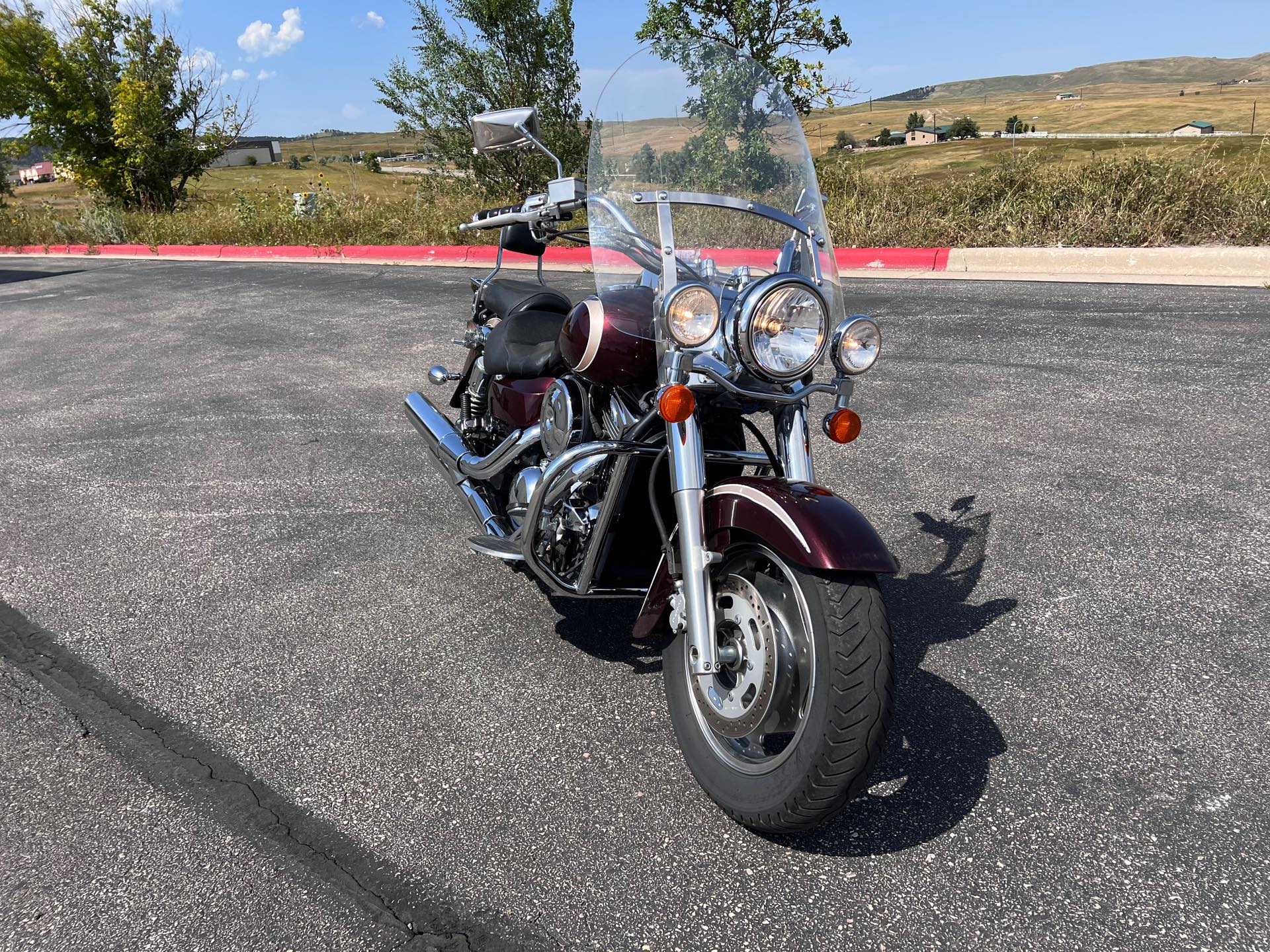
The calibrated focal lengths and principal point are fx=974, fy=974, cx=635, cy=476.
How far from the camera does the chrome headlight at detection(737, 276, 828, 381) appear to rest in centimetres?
246

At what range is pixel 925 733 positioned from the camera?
9.59 ft

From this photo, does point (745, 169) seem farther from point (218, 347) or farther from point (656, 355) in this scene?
point (218, 347)

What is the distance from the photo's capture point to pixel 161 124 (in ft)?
84.4

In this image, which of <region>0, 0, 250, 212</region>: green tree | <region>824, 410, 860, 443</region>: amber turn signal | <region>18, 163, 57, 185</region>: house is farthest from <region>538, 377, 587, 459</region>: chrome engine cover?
<region>18, 163, 57, 185</region>: house

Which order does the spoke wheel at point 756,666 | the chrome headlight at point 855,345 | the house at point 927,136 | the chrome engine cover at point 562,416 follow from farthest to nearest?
1. the house at point 927,136
2. the chrome engine cover at point 562,416
3. the chrome headlight at point 855,345
4. the spoke wheel at point 756,666

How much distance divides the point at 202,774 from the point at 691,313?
2.00 metres

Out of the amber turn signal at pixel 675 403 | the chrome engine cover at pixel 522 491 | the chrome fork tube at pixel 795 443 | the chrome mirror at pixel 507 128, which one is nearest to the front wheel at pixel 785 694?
the chrome fork tube at pixel 795 443

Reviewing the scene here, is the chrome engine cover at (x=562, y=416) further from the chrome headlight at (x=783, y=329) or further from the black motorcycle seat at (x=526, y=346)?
the chrome headlight at (x=783, y=329)

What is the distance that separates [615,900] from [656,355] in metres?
1.48

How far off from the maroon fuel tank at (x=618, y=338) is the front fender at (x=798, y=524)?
48 cm

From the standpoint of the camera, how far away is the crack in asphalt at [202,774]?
2.28m

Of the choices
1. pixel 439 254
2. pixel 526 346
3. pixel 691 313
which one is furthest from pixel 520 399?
pixel 439 254

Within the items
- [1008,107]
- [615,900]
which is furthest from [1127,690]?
[1008,107]

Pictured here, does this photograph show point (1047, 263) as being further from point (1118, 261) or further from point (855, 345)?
point (855, 345)
